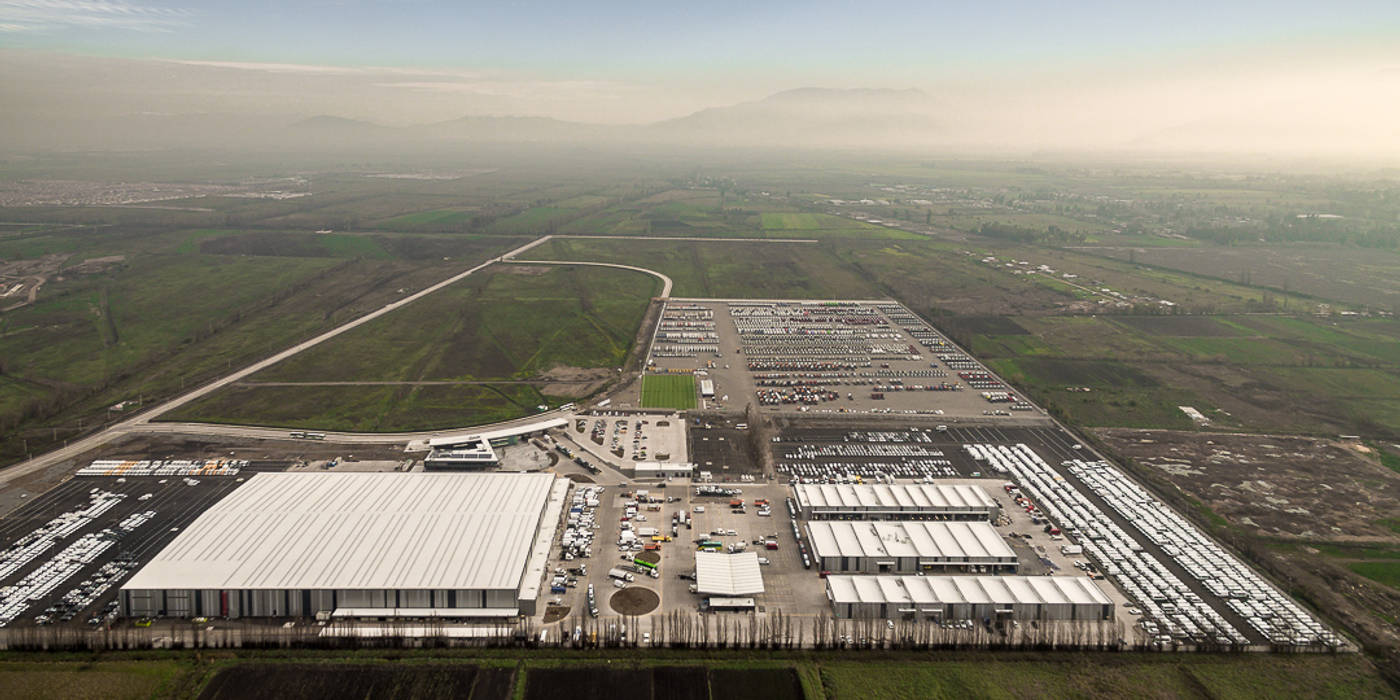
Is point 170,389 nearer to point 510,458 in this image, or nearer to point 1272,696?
point 510,458

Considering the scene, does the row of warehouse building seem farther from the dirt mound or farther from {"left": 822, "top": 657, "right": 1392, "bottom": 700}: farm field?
the dirt mound

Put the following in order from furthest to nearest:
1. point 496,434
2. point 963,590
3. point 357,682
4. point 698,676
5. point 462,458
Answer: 1. point 496,434
2. point 462,458
3. point 963,590
4. point 698,676
5. point 357,682

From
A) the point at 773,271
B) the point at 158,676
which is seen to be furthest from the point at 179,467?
the point at 773,271

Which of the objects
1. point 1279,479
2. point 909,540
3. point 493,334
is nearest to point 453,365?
point 493,334

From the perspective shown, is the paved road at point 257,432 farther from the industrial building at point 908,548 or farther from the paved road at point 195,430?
the industrial building at point 908,548

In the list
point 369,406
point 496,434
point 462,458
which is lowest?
point 462,458

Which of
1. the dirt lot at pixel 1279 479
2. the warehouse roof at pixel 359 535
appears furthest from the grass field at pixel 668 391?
the dirt lot at pixel 1279 479

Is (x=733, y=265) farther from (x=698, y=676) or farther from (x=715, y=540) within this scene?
(x=698, y=676)
